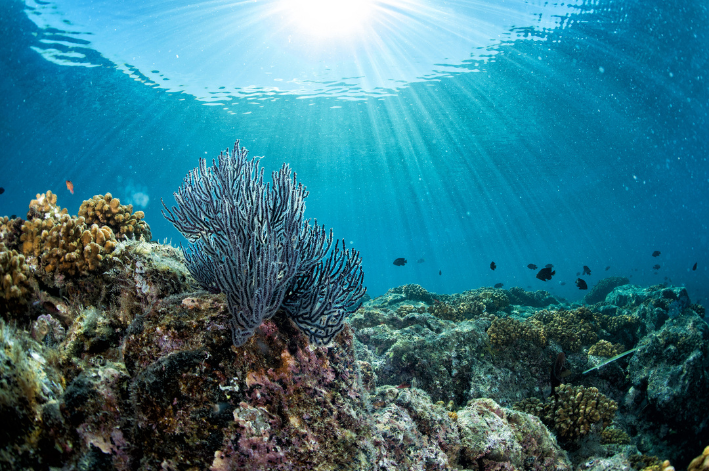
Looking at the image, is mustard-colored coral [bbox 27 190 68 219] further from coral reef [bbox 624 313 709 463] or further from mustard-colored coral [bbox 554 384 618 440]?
coral reef [bbox 624 313 709 463]

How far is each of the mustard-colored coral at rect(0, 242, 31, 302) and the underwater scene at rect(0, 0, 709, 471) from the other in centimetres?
2

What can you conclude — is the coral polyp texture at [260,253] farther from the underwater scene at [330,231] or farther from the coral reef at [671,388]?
the coral reef at [671,388]

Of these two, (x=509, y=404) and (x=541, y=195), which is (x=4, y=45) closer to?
(x=509, y=404)

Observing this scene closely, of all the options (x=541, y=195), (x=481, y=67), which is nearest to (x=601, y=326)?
(x=481, y=67)

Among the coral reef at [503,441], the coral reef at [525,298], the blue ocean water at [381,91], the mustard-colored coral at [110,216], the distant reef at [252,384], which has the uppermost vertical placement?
the blue ocean water at [381,91]

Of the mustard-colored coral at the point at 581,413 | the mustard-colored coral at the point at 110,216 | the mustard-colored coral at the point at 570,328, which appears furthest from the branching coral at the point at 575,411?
the mustard-colored coral at the point at 110,216

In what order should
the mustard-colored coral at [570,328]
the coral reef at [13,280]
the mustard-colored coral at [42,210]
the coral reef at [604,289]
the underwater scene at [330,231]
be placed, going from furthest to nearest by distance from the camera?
the coral reef at [604,289] < the mustard-colored coral at [570,328] < the mustard-colored coral at [42,210] < the coral reef at [13,280] < the underwater scene at [330,231]

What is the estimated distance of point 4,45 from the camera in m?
21.5

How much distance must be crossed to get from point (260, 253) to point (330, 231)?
83 centimetres

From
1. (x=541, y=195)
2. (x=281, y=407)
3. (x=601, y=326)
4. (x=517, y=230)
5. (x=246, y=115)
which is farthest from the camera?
(x=517, y=230)

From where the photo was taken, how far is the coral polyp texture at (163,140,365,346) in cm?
240

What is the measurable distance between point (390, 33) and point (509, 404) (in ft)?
75.2

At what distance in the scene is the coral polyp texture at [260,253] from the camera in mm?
2396

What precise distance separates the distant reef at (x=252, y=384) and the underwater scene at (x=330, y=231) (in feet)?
0.07
